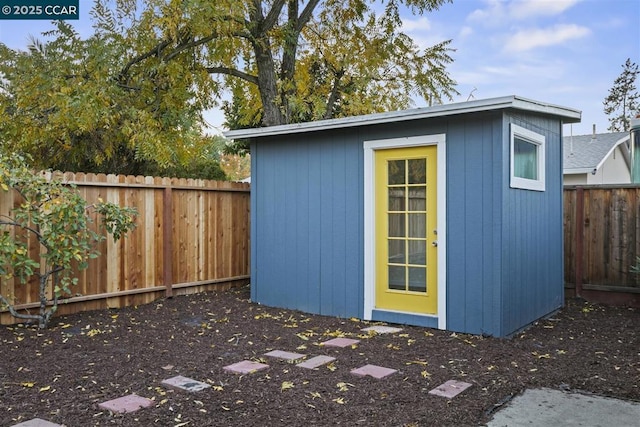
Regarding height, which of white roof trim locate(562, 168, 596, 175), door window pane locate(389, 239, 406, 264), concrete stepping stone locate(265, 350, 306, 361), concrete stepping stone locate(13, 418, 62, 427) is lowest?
concrete stepping stone locate(265, 350, 306, 361)

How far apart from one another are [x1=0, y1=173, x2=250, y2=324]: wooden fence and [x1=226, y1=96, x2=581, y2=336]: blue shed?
2.86 feet

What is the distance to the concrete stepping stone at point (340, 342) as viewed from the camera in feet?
14.6

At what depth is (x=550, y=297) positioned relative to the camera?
5898mm

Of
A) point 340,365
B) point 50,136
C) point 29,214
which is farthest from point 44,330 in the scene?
point 50,136

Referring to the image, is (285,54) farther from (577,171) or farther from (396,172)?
(577,171)

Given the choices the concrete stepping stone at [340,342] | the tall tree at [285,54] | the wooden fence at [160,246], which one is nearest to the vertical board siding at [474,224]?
the concrete stepping stone at [340,342]

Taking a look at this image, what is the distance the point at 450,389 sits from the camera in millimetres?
3299

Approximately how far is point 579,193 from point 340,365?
4461 mm

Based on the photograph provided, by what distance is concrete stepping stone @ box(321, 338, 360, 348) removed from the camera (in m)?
4.46

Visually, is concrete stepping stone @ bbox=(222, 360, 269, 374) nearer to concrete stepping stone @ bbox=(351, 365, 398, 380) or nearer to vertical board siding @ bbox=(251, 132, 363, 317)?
concrete stepping stone @ bbox=(351, 365, 398, 380)

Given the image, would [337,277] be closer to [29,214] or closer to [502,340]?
[502,340]

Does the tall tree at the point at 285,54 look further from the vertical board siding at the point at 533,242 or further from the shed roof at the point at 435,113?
the vertical board siding at the point at 533,242

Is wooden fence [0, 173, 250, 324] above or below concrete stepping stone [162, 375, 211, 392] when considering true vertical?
above

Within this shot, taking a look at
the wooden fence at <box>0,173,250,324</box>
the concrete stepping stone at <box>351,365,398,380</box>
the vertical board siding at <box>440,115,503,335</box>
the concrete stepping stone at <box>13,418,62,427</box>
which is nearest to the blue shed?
the vertical board siding at <box>440,115,503,335</box>
